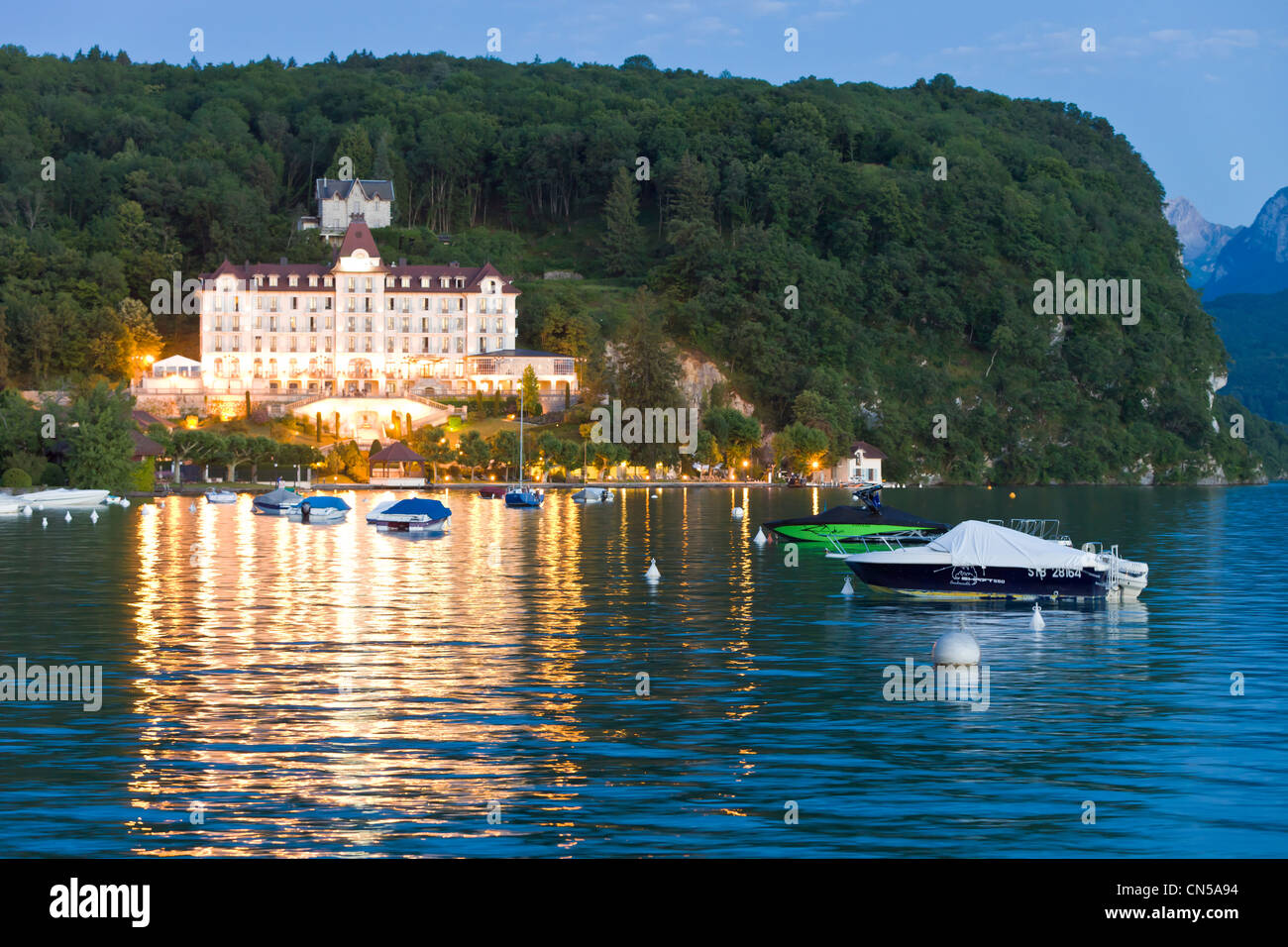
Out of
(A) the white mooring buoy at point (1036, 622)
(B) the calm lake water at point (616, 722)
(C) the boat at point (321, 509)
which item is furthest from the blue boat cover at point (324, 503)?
(A) the white mooring buoy at point (1036, 622)

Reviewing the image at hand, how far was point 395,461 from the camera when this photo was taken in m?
155

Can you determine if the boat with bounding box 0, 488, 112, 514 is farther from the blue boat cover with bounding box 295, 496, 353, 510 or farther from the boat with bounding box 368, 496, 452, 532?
the boat with bounding box 368, 496, 452, 532

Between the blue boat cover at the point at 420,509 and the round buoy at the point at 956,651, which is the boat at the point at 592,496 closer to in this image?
the blue boat cover at the point at 420,509

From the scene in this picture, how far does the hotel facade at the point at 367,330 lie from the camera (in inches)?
7333

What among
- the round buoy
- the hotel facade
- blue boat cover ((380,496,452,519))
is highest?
the hotel facade

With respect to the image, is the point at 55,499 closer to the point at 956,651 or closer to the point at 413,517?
the point at 413,517

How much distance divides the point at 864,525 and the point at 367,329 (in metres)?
130

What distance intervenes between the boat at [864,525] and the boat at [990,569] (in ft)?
67.5

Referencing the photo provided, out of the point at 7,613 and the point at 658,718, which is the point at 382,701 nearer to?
the point at 658,718

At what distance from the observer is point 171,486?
143 meters

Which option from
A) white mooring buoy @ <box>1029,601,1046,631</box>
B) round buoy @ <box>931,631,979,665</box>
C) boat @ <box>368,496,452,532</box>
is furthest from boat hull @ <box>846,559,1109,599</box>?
boat @ <box>368,496,452,532</box>

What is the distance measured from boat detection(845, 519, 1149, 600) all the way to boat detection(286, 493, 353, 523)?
59.4 metres

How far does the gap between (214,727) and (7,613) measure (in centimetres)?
2250

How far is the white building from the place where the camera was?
187 metres
